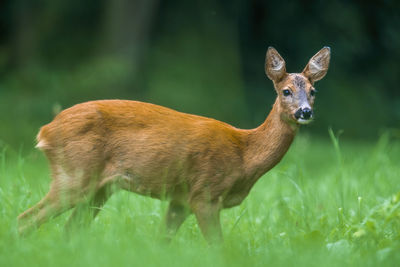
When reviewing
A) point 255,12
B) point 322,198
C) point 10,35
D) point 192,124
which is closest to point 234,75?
point 255,12

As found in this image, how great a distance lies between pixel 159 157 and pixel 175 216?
0.45 m

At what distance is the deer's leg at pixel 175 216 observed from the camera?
4320mm

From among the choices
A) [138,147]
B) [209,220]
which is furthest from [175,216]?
[138,147]

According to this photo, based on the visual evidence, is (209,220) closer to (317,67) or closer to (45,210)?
(45,210)

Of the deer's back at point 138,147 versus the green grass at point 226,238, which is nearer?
the green grass at point 226,238

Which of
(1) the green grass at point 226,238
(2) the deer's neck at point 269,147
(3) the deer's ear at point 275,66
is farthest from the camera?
(3) the deer's ear at point 275,66

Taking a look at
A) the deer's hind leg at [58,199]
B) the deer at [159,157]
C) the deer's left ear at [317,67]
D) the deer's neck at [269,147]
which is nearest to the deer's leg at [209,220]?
the deer at [159,157]

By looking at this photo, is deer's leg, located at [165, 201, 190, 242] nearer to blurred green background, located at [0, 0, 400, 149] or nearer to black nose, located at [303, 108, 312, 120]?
black nose, located at [303, 108, 312, 120]

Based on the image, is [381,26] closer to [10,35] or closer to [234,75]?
[234,75]

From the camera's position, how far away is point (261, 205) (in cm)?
573

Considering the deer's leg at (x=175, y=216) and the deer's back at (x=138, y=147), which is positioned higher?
the deer's back at (x=138, y=147)

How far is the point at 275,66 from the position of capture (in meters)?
4.56

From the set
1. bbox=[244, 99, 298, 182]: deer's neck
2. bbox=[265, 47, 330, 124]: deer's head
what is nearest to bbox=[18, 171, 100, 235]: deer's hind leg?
bbox=[244, 99, 298, 182]: deer's neck

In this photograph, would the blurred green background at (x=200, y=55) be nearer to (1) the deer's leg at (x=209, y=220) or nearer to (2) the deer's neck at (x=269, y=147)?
(2) the deer's neck at (x=269, y=147)
